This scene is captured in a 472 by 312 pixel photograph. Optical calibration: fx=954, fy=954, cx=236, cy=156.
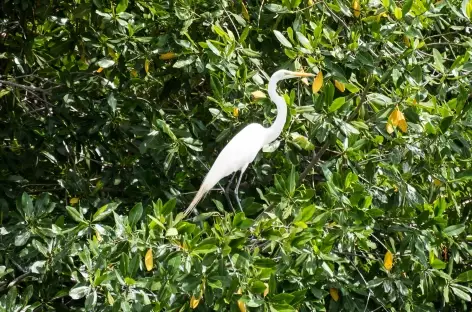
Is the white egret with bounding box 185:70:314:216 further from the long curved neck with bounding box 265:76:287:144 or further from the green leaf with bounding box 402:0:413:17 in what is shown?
the green leaf with bounding box 402:0:413:17

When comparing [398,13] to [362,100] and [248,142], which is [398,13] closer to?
[362,100]

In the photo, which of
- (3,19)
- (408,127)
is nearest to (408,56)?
(408,127)

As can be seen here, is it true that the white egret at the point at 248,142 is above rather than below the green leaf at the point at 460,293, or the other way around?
above

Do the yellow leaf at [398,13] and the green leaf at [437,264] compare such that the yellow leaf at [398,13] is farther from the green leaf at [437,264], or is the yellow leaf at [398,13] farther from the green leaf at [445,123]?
the green leaf at [437,264]

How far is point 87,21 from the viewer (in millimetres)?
3998

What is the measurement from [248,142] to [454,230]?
78 centimetres

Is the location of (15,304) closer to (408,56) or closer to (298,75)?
(298,75)

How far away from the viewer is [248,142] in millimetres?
3312

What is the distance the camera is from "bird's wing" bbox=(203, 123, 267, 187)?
3.30 metres

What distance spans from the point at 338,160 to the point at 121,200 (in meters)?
1.01

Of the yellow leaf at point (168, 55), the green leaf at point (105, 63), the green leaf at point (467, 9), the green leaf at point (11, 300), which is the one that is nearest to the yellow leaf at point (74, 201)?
the green leaf at point (105, 63)

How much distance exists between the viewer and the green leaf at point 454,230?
3309 mm

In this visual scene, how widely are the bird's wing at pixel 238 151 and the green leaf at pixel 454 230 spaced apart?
0.71m

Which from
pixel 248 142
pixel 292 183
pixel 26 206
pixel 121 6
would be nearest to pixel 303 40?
pixel 248 142
